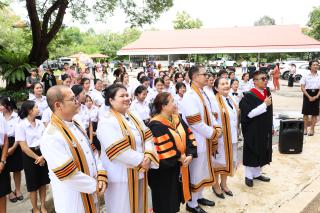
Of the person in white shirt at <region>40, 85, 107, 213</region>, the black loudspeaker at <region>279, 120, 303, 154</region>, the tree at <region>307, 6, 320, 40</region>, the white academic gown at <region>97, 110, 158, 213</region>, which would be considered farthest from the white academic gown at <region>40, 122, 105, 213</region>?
the tree at <region>307, 6, 320, 40</region>

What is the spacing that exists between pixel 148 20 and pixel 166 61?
31.1 meters

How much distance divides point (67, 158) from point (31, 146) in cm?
186

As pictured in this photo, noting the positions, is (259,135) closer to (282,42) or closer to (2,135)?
(2,135)

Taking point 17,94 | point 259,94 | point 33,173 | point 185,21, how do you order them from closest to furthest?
point 33,173, point 259,94, point 17,94, point 185,21

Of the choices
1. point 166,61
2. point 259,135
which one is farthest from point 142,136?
point 166,61

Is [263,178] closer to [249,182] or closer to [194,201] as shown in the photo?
[249,182]

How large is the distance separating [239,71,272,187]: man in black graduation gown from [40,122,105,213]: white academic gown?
2966 millimetres

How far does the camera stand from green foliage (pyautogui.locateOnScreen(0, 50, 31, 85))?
12.5 meters

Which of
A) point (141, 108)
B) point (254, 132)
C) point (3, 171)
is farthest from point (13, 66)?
point (254, 132)

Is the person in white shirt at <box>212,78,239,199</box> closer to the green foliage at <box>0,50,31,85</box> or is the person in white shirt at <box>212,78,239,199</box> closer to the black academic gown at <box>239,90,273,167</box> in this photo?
the black academic gown at <box>239,90,273,167</box>

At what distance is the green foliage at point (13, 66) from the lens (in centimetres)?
1253

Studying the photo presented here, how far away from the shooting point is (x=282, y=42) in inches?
1310

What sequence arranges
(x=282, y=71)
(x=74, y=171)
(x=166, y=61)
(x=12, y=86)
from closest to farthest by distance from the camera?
1. (x=74, y=171)
2. (x=12, y=86)
3. (x=282, y=71)
4. (x=166, y=61)

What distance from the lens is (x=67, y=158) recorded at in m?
2.60
